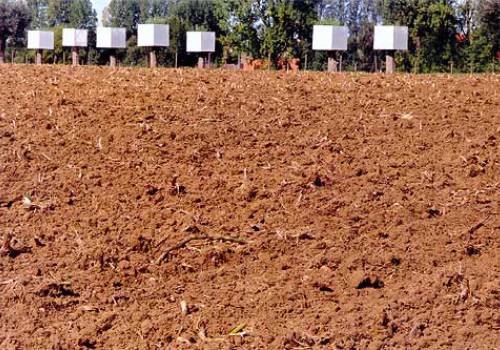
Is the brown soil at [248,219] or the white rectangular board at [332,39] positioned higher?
the white rectangular board at [332,39]

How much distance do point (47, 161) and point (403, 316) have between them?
9.57ft

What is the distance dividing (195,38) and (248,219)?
8865mm

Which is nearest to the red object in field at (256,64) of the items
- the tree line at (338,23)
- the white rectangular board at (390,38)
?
the tree line at (338,23)

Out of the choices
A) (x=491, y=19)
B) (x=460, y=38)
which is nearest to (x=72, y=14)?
(x=460, y=38)

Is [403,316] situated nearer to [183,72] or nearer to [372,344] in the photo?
[372,344]

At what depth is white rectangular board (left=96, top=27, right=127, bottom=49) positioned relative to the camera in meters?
13.5

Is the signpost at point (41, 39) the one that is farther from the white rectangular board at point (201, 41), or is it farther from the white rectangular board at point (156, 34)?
the white rectangular board at point (201, 41)

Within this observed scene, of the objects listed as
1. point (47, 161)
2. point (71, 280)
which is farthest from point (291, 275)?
point (47, 161)

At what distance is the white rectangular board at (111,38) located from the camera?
1348cm

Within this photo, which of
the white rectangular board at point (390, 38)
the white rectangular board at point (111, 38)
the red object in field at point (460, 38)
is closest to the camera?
the white rectangular board at point (390, 38)

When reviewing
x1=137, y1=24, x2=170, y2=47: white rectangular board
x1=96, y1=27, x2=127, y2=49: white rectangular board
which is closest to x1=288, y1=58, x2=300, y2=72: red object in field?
x1=137, y1=24, x2=170, y2=47: white rectangular board

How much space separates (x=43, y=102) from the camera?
23.9 feet

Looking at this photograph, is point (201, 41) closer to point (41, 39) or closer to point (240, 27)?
point (41, 39)

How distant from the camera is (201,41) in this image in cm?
1376
